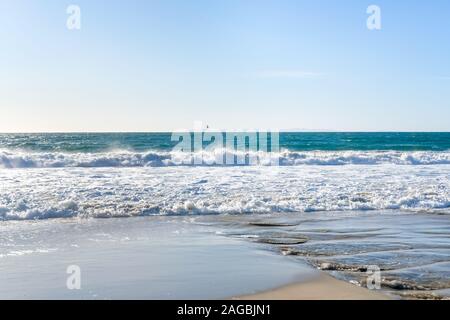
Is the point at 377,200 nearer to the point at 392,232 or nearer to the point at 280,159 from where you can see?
the point at 392,232

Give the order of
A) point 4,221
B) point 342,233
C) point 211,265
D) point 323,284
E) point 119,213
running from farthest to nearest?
point 119,213
point 4,221
point 342,233
point 211,265
point 323,284

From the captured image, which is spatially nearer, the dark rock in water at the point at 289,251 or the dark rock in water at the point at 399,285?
the dark rock in water at the point at 399,285

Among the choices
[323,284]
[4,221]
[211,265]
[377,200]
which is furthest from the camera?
[377,200]

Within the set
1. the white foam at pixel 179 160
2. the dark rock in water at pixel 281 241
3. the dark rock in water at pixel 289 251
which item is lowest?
the dark rock in water at pixel 281 241

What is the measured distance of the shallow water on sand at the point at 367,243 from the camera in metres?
6.62

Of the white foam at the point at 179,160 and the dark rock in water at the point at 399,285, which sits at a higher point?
the white foam at the point at 179,160

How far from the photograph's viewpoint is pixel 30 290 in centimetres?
601

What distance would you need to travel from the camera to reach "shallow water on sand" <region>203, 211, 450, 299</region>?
6.62 meters

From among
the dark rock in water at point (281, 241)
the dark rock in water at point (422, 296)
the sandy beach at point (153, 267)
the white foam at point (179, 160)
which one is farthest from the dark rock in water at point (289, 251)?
the white foam at point (179, 160)

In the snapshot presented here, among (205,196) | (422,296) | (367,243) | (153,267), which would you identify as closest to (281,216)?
(205,196)

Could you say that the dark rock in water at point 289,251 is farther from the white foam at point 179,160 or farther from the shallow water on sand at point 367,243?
the white foam at point 179,160

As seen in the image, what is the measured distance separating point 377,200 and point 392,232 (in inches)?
185

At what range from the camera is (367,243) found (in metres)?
8.98
